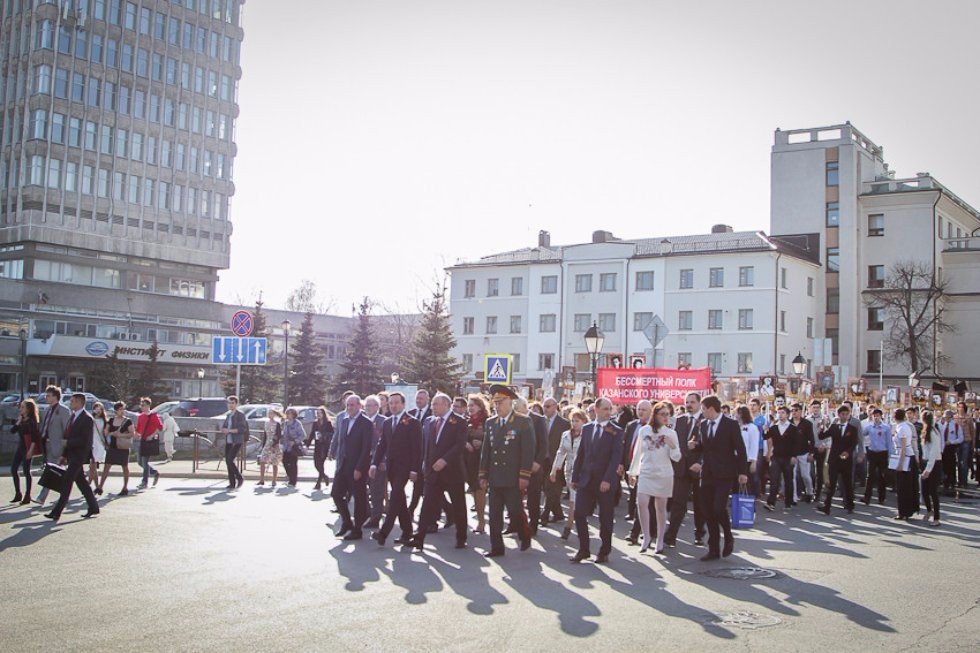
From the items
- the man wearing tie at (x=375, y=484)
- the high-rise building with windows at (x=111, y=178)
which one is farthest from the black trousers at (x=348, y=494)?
the high-rise building with windows at (x=111, y=178)

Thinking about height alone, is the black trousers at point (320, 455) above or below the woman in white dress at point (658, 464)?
below

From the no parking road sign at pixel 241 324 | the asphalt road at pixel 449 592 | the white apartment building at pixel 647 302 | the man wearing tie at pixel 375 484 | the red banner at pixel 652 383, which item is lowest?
the asphalt road at pixel 449 592

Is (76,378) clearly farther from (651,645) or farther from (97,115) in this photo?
(651,645)

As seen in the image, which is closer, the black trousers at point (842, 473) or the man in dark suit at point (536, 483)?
the man in dark suit at point (536, 483)

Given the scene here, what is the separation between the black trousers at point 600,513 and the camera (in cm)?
1133

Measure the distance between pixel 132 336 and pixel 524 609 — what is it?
65.0 metres

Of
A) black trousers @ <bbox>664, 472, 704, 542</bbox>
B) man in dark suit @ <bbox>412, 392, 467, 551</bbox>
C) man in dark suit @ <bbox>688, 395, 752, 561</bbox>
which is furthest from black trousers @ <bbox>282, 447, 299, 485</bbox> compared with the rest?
man in dark suit @ <bbox>688, 395, 752, 561</bbox>

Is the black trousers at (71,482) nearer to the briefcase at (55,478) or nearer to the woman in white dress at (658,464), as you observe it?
the briefcase at (55,478)

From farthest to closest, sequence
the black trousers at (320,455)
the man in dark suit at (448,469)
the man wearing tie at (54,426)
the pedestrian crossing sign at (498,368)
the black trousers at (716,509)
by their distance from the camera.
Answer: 1. the pedestrian crossing sign at (498,368)
2. the black trousers at (320,455)
3. the man wearing tie at (54,426)
4. the man in dark suit at (448,469)
5. the black trousers at (716,509)

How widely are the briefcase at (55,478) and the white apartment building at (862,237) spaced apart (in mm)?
60409

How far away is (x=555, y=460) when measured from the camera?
14.2m

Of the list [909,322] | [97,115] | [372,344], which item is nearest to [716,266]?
[909,322]

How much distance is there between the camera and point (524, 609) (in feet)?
28.1

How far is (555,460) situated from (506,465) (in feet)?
8.86
